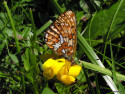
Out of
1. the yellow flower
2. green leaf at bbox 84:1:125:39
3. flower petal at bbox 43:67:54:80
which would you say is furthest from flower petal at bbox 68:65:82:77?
green leaf at bbox 84:1:125:39

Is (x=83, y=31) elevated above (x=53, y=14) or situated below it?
below

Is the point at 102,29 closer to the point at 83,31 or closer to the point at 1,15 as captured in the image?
the point at 83,31

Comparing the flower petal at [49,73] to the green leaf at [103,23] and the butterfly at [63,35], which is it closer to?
the butterfly at [63,35]

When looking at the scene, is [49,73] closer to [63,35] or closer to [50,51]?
[63,35]

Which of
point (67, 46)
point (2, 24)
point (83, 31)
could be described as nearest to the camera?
point (67, 46)

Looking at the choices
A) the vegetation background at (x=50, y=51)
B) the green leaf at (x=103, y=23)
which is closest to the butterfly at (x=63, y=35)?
the vegetation background at (x=50, y=51)

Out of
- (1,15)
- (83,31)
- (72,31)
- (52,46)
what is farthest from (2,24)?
(83,31)
